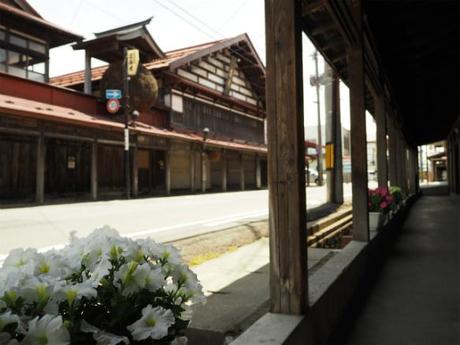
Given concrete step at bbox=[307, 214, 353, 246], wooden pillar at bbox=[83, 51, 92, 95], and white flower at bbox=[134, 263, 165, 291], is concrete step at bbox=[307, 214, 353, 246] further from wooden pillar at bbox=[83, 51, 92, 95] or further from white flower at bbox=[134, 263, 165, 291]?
wooden pillar at bbox=[83, 51, 92, 95]

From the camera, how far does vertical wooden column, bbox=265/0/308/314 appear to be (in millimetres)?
2121

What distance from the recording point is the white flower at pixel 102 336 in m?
0.91

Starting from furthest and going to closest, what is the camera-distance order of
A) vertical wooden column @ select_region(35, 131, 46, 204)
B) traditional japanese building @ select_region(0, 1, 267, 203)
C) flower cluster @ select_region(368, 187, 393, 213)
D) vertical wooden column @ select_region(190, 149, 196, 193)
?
vertical wooden column @ select_region(190, 149, 196, 193), traditional japanese building @ select_region(0, 1, 267, 203), vertical wooden column @ select_region(35, 131, 46, 204), flower cluster @ select_region(368, 187, 393, 213)

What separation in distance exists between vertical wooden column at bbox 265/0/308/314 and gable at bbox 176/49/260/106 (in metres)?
19.4

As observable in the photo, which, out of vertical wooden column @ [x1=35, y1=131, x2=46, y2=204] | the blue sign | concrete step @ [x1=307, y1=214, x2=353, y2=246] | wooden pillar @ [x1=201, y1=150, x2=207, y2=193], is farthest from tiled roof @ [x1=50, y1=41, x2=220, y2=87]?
concrete step @ [x1=307, y1=214, x2=353, y2=246]

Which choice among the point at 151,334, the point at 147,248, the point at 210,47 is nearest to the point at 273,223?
the point at 147,248

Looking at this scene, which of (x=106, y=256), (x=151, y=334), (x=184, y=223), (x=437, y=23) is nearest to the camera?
(x=151, y=334)

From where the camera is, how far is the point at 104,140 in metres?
14.9

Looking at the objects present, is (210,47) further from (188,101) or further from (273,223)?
(273,223)

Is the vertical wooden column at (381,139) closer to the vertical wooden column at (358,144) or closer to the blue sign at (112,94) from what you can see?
the vertical wooden column at (358,144)

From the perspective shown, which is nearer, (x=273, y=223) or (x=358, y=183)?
(x=273, y=223)

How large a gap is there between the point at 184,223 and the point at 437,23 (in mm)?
5703

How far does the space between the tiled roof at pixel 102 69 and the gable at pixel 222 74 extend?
715 mm

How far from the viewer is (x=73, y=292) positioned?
92 centimetres
